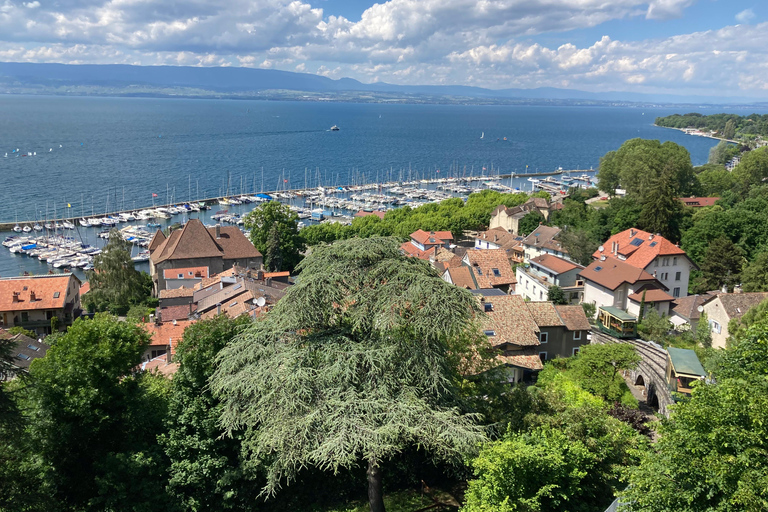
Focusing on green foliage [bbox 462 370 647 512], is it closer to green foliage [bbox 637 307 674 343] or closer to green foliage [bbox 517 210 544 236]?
green foliage [bbox 637 307 674 343]

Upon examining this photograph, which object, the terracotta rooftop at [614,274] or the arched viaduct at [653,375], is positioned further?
the terracotta rooftop at [614,274]

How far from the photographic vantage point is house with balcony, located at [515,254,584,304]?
41.3 metres

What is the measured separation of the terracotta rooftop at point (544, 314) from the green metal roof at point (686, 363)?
5.37m

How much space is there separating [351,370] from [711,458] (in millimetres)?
8084

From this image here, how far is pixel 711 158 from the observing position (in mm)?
108062

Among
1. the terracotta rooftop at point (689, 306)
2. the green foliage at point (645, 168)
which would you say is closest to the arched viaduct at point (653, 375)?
the terracotta rooftop at point (689, 306)

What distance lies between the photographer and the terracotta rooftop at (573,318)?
1137 inches

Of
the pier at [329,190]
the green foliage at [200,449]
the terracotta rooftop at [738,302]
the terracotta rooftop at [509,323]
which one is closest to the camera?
the green foliage at [200,449]

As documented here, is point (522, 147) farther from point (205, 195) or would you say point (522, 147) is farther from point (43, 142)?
point (43, 142)

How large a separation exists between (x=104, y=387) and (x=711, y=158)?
119 metres

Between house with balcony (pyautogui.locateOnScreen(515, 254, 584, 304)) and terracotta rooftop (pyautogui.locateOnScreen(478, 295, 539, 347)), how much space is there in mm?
12989

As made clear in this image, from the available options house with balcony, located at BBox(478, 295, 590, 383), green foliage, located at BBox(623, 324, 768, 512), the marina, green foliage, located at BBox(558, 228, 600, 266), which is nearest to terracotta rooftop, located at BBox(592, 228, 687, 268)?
green foliage, located at BBox(558, 228, 600, 266)

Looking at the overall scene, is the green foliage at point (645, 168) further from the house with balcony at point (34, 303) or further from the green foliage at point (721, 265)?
the house with balcony at point (34, 303)

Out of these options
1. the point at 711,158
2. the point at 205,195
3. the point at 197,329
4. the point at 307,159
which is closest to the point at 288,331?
the point at 197,329
